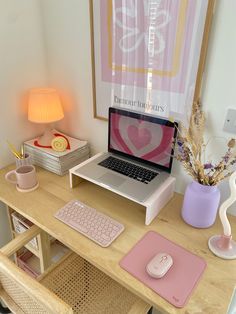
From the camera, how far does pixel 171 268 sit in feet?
2.72

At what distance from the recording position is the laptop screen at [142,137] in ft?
3.62

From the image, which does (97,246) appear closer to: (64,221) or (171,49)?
(64,221)

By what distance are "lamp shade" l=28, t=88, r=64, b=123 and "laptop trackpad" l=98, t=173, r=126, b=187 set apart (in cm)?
46

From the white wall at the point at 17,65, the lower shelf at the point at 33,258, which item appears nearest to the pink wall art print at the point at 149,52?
the white wall at the point at 17,65

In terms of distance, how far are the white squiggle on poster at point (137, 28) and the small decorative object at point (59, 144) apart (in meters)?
0.55

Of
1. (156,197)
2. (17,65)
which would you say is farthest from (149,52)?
(17,65)

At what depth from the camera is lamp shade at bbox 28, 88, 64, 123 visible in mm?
1283

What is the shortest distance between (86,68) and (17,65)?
0.37 metres

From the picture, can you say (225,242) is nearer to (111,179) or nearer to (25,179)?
(111,179)

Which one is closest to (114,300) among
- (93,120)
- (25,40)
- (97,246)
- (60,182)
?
(97,246)

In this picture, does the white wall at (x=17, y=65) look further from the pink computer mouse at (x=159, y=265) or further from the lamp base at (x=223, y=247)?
the lamp base at (x=223, y=247)

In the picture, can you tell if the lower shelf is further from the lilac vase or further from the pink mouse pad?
the lilac vase

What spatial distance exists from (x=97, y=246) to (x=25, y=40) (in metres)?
1.10

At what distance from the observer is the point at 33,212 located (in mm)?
1066
